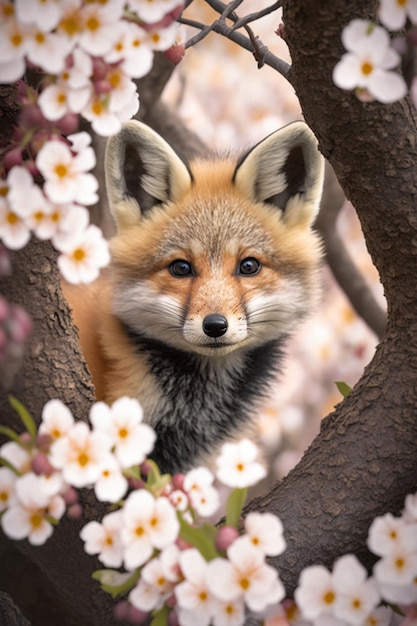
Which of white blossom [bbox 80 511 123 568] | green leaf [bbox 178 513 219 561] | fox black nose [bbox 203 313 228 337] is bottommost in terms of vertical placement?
white blossom [bbox 80 511 123 568]

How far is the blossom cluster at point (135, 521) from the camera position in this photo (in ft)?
4.91

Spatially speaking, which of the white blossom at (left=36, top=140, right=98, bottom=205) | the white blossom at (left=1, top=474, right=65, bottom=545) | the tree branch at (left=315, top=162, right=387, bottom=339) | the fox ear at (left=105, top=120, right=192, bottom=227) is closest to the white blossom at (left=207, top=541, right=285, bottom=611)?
the white blossom at (left=1, top=474, right=65, bottom=545)

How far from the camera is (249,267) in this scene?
2.65m

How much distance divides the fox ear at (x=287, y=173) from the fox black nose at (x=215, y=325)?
22.7 inches

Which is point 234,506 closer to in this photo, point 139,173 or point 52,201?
point 52,201

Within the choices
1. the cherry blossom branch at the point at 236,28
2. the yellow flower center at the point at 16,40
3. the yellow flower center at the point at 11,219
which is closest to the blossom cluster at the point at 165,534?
the yellow flower center at the point at 11,219

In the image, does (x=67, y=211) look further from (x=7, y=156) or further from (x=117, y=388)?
(x=117, y=388)

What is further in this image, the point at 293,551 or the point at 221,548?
the point at 293,551

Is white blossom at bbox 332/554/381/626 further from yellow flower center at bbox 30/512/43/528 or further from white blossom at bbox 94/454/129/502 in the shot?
yellow flower center at bbox 30/512/43/528

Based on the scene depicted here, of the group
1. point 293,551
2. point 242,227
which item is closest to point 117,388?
point 242,227

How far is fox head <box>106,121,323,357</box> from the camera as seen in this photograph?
256cm

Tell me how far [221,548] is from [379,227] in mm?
851

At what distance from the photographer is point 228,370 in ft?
9.36

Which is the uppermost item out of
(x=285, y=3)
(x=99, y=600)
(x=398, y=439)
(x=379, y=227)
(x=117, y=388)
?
(x=285, y=3)
